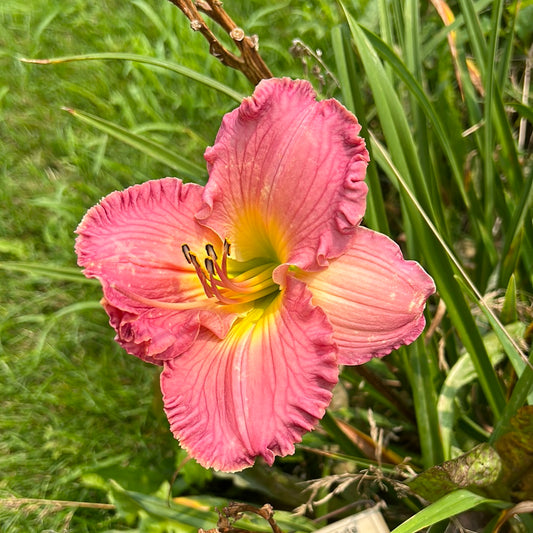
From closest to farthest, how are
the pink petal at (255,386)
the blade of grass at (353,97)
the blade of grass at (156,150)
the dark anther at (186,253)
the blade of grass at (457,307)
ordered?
the pink petal at (255,386) < the dark anther at (186,253) < the blade of grass at (457,307) < the blade of grass at (353,97) < the blade of grass at (156,150)

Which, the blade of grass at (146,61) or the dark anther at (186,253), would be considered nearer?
the dark anther at (186,253)

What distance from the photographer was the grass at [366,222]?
4.68 feet

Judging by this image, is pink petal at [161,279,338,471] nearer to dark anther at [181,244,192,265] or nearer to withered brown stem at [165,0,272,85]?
dark anther at [181,244,192,265]

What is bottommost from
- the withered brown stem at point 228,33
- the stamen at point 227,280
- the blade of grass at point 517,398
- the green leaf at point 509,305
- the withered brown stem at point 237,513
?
the withered brown stem at point 237,513

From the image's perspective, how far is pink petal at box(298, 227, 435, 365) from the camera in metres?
1.12

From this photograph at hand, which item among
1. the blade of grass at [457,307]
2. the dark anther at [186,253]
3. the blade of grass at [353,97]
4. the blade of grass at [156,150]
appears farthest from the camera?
the blade of grass at [156,150]

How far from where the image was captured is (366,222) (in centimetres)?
151

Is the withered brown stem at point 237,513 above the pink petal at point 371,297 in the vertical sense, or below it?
below

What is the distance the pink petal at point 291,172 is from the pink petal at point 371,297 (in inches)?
1.9

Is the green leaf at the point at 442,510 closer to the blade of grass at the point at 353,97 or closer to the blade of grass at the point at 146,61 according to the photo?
the blade of grass at the point at 353,97

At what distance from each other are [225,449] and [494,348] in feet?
2.73

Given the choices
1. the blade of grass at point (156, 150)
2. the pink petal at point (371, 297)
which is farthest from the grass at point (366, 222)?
the blade of grass at point (156, 150)

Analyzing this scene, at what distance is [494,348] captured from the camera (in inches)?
62.2

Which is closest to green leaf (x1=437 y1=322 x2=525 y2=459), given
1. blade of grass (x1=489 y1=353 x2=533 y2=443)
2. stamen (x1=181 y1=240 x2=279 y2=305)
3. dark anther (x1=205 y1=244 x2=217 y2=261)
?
blade of grass (x1=489 y1=353 x2=533 y2=443)
